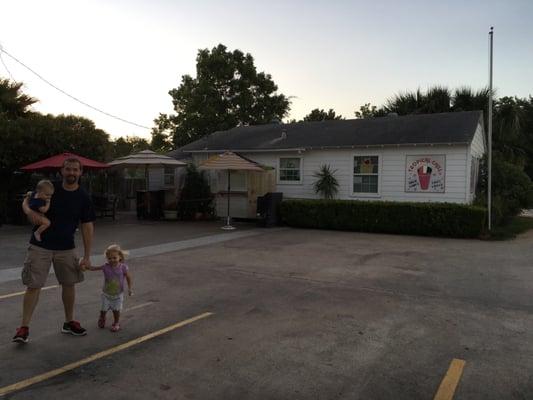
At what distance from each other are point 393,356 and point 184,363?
1.87 metres

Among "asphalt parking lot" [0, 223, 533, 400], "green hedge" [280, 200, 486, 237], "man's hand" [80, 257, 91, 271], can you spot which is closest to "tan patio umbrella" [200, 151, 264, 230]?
"green hedge" [280, 200, 486, 237]

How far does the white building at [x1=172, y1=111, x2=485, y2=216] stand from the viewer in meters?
14.3

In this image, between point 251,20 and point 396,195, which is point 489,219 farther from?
point 251,20

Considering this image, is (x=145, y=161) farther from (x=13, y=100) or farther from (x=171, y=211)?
(x=13, y=100)

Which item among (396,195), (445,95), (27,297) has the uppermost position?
(445,95)

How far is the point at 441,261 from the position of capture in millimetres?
9289

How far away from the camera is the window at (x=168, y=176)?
2006cm

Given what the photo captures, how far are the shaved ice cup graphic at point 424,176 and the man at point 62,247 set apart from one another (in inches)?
481

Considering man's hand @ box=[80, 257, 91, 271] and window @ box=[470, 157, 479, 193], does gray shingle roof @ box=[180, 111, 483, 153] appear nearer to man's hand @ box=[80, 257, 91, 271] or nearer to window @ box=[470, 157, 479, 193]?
window @ box=[470, 157, 479, 193]

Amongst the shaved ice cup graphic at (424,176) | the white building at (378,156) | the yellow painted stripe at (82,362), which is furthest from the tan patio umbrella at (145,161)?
the yellow painted stripe at (82,362)

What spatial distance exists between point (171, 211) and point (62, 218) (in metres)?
13.4

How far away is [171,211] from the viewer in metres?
17.6

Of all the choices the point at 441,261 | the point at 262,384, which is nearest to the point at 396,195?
the point at 441,261

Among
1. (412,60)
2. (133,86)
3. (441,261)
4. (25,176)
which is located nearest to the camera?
(441,261)
